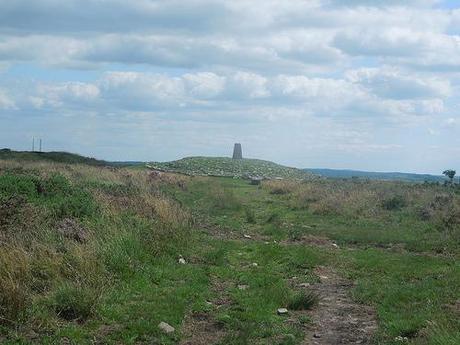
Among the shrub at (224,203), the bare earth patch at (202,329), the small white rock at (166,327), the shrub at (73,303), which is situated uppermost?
the shrub at (224,203)

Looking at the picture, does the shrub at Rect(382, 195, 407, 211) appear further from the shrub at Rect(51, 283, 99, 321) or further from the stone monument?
the stone monument

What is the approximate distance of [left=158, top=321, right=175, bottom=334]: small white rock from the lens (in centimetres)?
782

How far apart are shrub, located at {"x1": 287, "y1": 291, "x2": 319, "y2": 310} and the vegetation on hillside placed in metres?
0.02

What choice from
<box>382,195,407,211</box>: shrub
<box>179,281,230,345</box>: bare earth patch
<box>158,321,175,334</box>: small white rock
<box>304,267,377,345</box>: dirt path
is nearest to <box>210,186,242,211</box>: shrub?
<box>382,195,407,211</box>: shrub

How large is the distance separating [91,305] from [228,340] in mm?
1931

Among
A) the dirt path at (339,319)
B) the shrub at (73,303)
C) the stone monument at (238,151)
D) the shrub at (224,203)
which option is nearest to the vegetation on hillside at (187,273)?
the shrub at (73,303)

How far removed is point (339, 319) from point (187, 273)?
3.40 meters

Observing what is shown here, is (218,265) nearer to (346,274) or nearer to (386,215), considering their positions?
(346,274)

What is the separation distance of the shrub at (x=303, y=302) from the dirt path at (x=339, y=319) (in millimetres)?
122

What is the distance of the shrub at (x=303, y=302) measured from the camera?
32.0 feet

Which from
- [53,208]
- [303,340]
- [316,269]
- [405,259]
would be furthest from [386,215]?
[303,340]

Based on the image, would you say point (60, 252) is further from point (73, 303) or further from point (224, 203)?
point (224, 203)

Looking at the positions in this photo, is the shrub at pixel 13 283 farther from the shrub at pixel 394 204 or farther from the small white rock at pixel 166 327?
the shrub at pixel 394 204

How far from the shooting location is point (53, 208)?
13.0 metres
